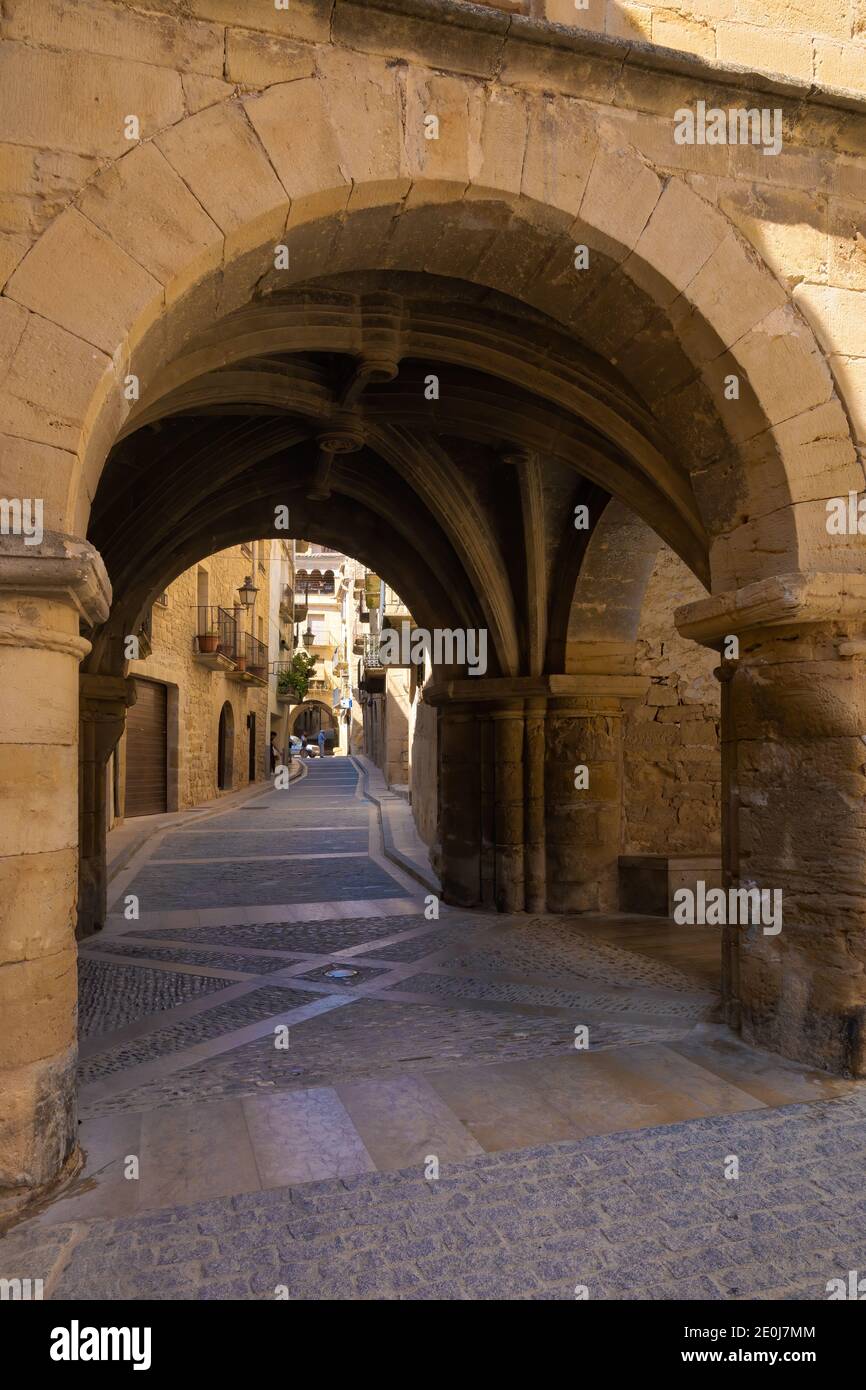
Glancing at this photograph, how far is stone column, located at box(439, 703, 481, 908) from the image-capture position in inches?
299

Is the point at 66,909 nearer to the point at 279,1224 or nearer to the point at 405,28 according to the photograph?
the point at 279,1224

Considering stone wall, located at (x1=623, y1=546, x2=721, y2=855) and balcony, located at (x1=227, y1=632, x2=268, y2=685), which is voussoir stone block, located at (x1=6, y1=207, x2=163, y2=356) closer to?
stone wall, located at (x1=623, y1=546, x2=721, y2=855)

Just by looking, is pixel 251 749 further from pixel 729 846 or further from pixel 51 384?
pixel 51 384

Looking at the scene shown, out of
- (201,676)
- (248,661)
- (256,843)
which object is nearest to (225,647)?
(201,676)

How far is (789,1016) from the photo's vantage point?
3.58 m

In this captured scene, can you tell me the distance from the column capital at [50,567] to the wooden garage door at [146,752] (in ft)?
37.4

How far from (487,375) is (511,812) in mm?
3515

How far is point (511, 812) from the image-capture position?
7316 mm

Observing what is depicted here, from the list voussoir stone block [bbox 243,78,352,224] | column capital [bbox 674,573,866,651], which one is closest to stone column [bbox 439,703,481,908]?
column capital [bbox 674,573,866,651]

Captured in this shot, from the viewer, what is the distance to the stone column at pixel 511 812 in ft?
23.9

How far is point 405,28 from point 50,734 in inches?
106

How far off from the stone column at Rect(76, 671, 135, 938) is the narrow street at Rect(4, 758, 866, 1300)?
0.80 metres
